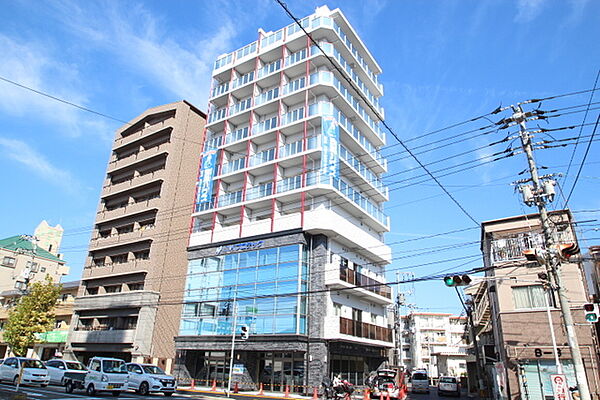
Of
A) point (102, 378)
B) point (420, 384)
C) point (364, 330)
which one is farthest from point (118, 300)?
point (420, 384)

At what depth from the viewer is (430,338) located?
267 feet

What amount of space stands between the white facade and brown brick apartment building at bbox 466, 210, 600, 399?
57002 mm

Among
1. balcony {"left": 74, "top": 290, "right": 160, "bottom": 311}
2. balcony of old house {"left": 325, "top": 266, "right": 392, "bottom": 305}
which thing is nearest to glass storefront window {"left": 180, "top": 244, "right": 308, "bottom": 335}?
balcony of old house {"left": 325, "top": 266, "right": 392, "bottom": 305}

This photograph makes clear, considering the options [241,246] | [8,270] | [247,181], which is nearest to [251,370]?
[241,246]

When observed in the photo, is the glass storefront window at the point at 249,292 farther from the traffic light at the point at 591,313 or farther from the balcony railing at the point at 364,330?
the traffic light at the point at 591,313

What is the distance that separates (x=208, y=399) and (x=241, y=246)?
1491 cm

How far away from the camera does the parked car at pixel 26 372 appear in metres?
22.9

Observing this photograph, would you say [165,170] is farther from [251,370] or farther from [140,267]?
[251,370]

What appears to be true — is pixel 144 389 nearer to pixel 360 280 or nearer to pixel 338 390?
pixel 338 390

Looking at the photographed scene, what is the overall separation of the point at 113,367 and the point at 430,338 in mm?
72684

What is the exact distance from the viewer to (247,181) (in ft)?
117

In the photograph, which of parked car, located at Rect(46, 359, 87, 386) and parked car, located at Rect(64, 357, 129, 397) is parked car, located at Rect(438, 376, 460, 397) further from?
parked car, located at Rect(46, 359, 87, 386)

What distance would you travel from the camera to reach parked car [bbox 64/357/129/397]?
19641 millimetres

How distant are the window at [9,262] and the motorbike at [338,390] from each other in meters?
55.5
